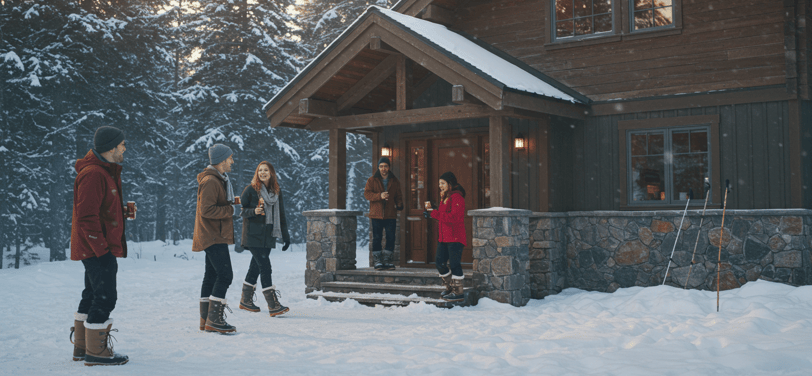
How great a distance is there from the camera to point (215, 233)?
6.62m

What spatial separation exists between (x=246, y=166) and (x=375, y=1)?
1043 cm

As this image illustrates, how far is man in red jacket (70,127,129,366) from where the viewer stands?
5188 millimetres

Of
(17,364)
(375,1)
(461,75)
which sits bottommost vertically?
(17,364)

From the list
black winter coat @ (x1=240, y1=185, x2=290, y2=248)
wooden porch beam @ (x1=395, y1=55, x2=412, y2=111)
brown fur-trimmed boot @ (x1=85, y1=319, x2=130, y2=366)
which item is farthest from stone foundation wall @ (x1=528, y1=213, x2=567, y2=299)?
brown fur-trimmed boot @ (x1=85, y1=319, x2=130, y2=366)

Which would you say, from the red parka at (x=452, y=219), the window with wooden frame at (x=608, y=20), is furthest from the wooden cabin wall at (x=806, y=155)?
the red parka at (x=452, y=219)

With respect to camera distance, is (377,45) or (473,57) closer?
(473,57)

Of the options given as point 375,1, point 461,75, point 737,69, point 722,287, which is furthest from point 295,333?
point 375,1

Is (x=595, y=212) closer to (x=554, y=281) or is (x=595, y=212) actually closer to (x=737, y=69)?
(x=554, y=281)

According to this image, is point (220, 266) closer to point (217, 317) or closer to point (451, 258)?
point (217, 317)

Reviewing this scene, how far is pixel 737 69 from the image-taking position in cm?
957

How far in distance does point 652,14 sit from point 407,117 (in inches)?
160

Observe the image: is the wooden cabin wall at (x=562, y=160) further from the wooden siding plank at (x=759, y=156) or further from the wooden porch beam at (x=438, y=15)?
the wooden porch beam at (x=438, y=15)

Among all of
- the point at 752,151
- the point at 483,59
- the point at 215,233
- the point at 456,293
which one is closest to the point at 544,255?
the point at 456,293

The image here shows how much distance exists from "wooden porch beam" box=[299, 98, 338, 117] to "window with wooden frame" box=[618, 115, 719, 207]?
14.8 ft
